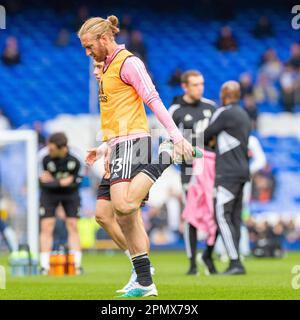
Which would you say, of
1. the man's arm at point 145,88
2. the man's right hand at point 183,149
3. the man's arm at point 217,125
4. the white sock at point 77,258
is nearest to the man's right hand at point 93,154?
the man's arm at point 145,88

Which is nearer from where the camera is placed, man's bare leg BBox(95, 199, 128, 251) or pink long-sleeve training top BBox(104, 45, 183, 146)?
pink long-sleeve training top BBox(104, 45, 183, 146)

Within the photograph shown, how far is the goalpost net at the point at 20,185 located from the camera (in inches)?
655

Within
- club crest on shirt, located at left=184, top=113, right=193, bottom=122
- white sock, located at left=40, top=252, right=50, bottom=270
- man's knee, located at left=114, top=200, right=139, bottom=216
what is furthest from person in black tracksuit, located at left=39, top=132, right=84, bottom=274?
man's knee, located at left=114, top=200, right=139, bottom=216

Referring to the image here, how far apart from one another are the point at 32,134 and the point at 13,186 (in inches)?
113

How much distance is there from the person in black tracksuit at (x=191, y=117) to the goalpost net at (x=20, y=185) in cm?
400

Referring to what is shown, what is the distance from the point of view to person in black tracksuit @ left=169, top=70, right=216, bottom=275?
12.9 meters

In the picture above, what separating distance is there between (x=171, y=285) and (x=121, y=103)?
100 inches

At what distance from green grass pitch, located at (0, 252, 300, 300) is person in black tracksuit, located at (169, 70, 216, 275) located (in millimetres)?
474

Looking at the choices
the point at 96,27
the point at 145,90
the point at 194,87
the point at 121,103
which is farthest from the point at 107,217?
the point at 194,87

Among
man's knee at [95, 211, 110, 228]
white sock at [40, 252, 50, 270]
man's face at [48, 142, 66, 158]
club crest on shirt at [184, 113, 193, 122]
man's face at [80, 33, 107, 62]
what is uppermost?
man's face at [80, 33, 107, 62]

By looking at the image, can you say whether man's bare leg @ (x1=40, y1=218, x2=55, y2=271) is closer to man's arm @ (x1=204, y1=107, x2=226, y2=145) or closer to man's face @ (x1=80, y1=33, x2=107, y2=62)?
man's arm @ (x1=204, y1=107, x2=226, y2=145)

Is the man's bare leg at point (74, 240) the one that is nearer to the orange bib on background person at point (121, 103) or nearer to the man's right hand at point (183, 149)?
the orange bib on background person at point (121, 103)

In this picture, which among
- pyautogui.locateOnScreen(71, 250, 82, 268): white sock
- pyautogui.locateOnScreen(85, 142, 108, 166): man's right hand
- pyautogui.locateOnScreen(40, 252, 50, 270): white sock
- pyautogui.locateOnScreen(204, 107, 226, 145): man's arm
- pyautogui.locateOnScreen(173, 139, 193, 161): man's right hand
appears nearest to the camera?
pyautogui.locateOnScreen(173, 139, 193, 161): man's right hand

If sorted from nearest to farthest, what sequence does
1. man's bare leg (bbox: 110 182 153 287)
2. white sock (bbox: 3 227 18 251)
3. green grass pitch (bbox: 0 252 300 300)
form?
man's bare leg (bbox: 110 182 153 287) → green grass pitch (bbox: 0 252 300 300) → white sock (bbox: 3 227 18 251)
